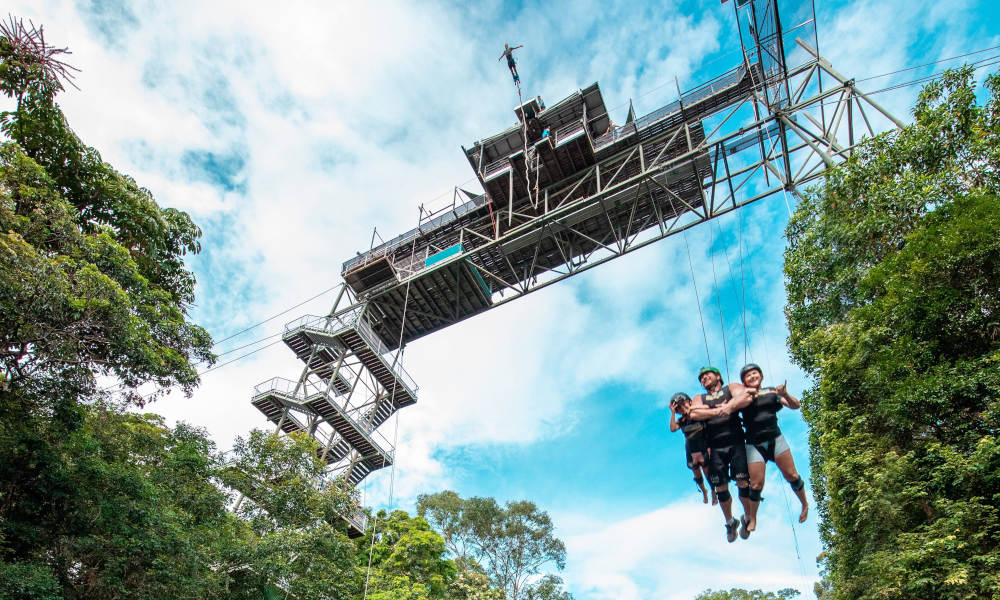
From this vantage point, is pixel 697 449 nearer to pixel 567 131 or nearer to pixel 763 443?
pixel 763 443

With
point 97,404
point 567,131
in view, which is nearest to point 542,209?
point 567,131

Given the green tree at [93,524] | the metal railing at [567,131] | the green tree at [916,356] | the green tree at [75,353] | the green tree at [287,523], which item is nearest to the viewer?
the green tree at [916,356]

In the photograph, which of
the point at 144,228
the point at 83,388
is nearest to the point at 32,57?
the point at 144,228

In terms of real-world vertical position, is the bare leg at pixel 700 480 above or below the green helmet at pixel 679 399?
below

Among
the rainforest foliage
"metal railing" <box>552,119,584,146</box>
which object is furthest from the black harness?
"metal railing" <box>552,119,584,146</box>

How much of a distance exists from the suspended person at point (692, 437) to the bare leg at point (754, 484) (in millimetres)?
305

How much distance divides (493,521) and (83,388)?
19.9 metres

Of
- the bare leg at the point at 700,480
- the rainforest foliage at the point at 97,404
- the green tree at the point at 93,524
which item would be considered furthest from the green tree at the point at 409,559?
the bare leg at the point at 700,480

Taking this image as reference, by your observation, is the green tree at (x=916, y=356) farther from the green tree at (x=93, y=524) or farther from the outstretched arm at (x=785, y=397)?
the green tree at (x=93, y=524)

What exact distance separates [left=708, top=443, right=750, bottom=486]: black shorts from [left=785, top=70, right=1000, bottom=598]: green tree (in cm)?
476

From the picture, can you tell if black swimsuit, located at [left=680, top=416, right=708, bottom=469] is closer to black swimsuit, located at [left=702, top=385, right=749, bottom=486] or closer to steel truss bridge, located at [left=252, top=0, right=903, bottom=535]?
black swimsuit, located at [left=702, top=385, right=749, bottom=486]

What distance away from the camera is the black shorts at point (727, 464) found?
531cm

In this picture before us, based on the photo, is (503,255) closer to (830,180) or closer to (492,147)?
(492,147)

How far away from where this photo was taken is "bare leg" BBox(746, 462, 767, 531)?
17.2 ft
